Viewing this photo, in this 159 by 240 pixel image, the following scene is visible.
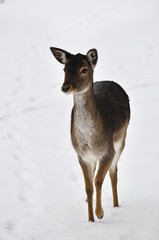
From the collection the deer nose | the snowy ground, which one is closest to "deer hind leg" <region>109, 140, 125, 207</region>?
the snowy ground

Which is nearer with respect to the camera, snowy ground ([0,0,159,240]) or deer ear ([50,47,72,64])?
deer ear ([50,47,72,64])

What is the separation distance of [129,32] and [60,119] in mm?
6923

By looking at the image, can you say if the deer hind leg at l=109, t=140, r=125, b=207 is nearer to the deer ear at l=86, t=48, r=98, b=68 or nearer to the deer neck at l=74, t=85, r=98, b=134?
the deer neck at l=74, t=85, r=98, b=134

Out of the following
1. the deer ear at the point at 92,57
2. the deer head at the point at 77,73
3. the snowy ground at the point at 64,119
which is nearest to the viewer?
the deer head at the point at 77,73

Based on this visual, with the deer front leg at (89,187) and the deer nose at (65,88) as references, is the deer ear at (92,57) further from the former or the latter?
the deer front leg at (89,187)

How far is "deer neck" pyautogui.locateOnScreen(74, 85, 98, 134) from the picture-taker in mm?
4859

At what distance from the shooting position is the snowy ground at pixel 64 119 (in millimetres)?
5395

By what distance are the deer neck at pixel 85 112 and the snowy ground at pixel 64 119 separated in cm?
114

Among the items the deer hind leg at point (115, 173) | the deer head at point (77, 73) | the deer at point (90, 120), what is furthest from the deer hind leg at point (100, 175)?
the deer head at point (77, 73)

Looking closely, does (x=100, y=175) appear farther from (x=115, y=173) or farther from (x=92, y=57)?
(x=92, y=57)

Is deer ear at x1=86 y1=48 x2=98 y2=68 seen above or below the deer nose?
above

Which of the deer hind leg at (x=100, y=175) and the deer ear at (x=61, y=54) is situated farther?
the deer hind leg at (x=100, y=175)

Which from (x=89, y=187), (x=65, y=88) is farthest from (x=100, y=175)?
(x=65, y=88)

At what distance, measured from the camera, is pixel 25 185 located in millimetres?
6629
